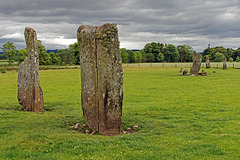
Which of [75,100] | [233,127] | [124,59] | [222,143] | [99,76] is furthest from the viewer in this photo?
[124,59]

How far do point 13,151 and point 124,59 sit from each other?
135 m

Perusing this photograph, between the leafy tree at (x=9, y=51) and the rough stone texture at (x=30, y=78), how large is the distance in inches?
3510

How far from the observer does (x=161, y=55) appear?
482 feet

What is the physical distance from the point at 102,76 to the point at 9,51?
9750 centimetres

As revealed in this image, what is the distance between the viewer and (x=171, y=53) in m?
150

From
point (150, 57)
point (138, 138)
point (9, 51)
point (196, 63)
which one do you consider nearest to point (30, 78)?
point (138, 138)

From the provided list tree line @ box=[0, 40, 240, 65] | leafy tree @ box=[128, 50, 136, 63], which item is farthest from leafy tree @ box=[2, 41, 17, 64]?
leafy tree @ box=[128, 50, 136, 63]

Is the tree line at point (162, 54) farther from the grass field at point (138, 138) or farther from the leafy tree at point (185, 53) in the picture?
the grass field at point (138, 138)

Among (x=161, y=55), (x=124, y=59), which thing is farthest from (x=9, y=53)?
(x=161, y=55)

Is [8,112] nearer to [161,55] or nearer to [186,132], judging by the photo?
[186,132]

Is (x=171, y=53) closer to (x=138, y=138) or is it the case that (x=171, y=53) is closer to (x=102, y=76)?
(x=102, y=76)

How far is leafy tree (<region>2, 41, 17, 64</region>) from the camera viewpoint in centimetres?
9688

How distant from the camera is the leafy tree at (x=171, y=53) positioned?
150 m

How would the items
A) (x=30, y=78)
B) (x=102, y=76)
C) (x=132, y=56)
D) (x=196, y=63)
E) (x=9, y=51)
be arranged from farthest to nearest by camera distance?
(x=132, y=56), (x=9, y=51), (x=196, y=63), (x=30, y=78), (x=102, y=76)
